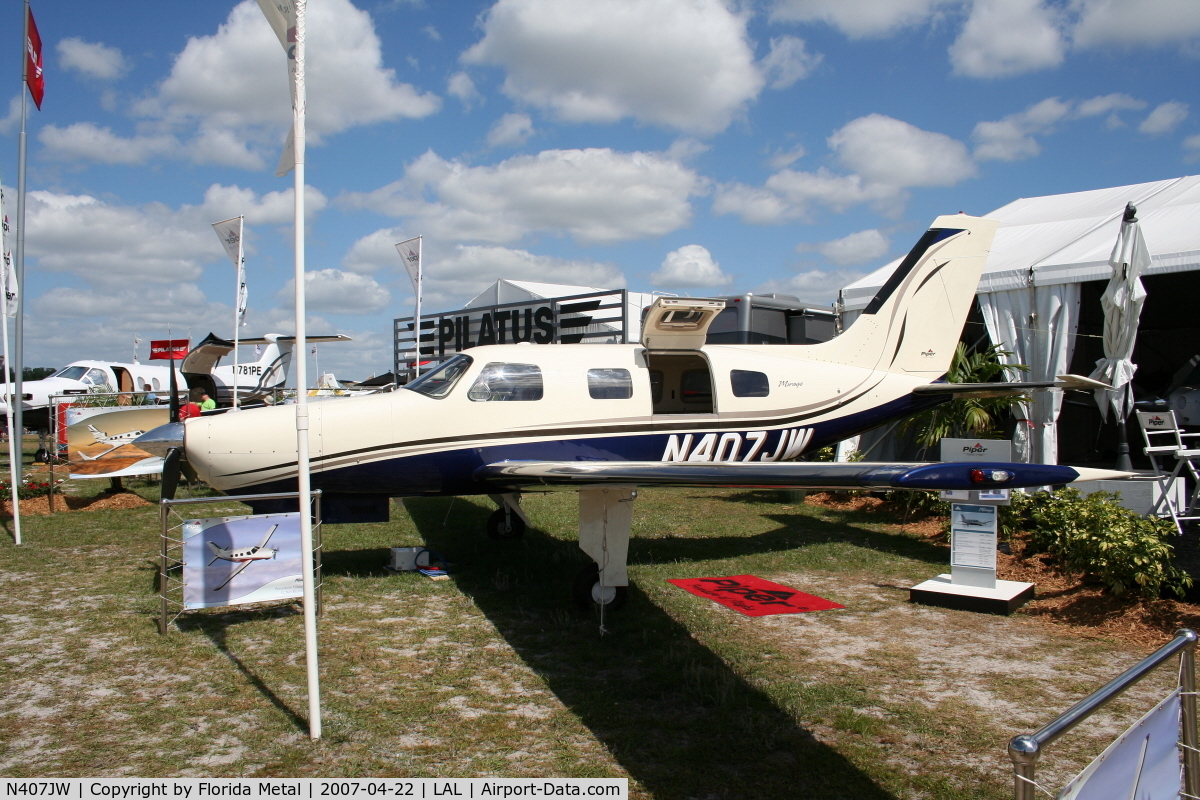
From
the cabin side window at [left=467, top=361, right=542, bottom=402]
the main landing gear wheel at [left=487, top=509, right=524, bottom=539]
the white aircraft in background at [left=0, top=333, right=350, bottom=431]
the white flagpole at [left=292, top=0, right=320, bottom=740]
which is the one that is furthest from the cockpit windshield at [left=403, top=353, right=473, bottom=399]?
the white aircraft in background at [left=0, top=333, right=350, bottom=431]

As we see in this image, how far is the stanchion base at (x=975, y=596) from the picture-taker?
6.57 m

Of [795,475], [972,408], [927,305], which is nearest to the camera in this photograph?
[795,475]

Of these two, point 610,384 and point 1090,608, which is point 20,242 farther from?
point 1090,608

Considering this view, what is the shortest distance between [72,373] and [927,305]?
29.6m

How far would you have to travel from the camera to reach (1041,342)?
36.2 ft

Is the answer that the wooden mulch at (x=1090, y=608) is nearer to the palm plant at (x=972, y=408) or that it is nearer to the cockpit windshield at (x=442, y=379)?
the palm plant at (x=972, y=408)

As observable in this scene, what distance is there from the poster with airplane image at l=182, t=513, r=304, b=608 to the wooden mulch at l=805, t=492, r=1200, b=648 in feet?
21.4

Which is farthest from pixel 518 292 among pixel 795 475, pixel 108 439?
pixel 795 475

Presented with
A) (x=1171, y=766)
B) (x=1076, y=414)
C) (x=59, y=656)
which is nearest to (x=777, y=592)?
(x=1171, y=766)

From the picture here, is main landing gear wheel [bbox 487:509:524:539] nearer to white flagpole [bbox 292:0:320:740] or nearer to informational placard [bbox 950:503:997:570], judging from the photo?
informational placard [bbox 950:503:997:570]

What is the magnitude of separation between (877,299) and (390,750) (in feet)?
27.9

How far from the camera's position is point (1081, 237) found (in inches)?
461

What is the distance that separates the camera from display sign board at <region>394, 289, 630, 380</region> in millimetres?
17250

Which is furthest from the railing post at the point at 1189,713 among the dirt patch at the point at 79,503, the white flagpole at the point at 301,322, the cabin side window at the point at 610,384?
the dirt patch at the point at 79,503
